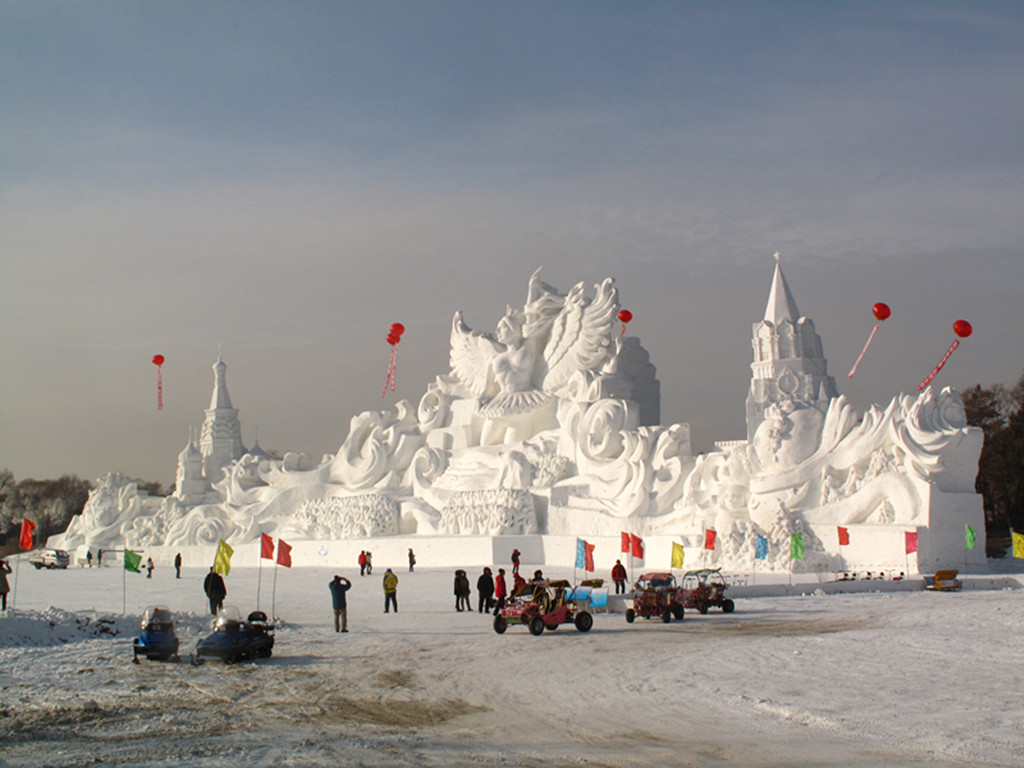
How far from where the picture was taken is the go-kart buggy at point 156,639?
13.0 meters

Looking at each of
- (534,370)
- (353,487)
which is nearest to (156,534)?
(353,487)

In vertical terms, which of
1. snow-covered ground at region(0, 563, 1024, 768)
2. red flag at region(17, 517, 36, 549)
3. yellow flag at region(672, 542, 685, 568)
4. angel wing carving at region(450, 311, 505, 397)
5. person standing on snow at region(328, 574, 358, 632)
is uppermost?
angel wing carving at region(450, 311, 505, 397)

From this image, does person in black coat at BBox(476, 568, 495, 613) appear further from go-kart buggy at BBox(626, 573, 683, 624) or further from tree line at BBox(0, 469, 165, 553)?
tree line at BBox(0, 469, 165, 553)

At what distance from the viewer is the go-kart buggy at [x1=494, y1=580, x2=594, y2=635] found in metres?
15.8

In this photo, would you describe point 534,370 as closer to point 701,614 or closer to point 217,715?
point 701,614

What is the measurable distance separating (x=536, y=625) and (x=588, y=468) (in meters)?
17.9

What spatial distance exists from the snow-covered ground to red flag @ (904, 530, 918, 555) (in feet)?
21.4

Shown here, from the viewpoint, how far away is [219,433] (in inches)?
1827

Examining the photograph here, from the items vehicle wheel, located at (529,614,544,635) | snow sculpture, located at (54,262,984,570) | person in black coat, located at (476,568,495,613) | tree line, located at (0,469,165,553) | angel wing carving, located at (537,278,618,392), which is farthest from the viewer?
tree line, located at (0,469,165,553)

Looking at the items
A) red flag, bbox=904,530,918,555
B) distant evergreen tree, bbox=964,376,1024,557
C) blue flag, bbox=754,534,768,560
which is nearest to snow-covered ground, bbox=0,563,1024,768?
red flag, bbox=904,530,918,555

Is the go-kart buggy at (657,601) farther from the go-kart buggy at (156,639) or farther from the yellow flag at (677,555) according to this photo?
the go-kart buggy at (156,639)

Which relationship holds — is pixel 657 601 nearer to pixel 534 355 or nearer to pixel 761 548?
pixel 761 548

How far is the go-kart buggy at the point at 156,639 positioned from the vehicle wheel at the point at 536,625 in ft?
16.5

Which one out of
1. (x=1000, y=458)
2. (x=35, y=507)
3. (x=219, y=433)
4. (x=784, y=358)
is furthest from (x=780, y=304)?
(x=35, y=507)
